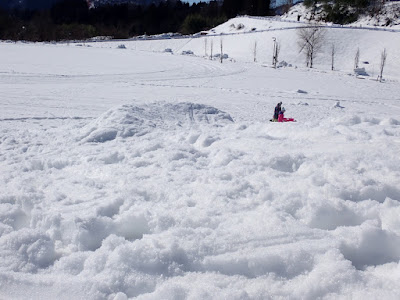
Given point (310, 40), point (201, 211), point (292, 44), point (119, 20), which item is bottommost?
point (201, 211)

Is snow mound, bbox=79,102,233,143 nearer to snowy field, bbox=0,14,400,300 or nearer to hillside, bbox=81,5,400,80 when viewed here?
snowy field, bbox=0,14,400,300

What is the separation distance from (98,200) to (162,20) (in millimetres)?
120520

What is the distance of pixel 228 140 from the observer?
698cm

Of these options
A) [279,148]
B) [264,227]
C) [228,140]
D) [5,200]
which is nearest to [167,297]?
[264,227]

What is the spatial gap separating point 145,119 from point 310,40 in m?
→ 56.8

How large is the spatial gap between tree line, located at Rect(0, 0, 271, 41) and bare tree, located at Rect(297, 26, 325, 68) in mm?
42503

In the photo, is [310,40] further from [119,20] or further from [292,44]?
[119,20]

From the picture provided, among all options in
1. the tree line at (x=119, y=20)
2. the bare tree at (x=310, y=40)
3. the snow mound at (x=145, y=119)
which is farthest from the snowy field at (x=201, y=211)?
the tree line at (x=119, y=20)

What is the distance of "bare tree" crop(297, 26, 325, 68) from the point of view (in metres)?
55.9

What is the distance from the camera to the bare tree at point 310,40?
55875 mm

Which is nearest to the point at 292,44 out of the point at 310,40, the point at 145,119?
the point at 310,40

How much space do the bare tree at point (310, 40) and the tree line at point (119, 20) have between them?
139 feet

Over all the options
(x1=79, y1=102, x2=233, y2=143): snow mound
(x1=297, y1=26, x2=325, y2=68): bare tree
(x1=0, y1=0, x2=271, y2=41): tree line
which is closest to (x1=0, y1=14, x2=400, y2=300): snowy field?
(x1=79, y1=102, x2=233, y2=143): snow mound

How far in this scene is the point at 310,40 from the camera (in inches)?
2301
